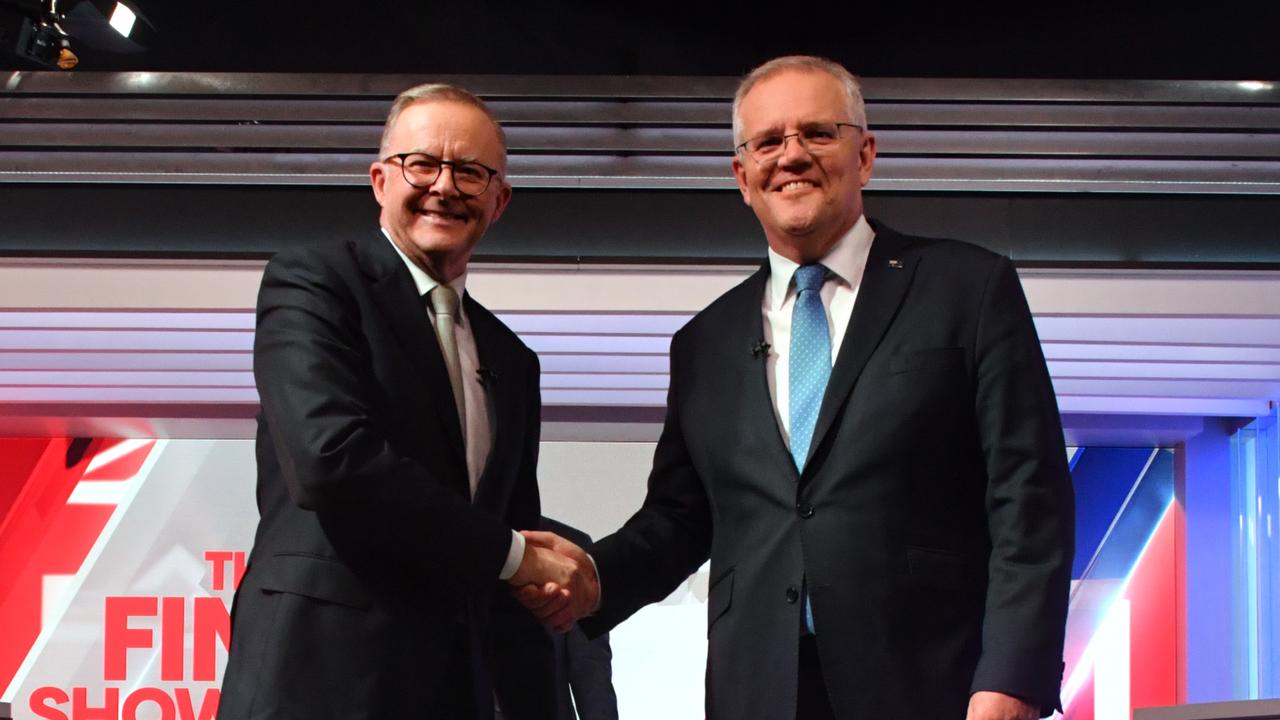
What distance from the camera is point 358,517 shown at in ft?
7.82

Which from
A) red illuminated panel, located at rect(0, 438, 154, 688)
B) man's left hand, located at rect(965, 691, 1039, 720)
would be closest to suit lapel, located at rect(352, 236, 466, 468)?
man's left hand, located at rect(965, 691, 1039, 720)

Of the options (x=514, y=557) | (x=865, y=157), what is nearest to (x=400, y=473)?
(x=514, y=557)

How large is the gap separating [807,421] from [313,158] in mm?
5055

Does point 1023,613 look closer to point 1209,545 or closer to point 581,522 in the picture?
point 581,522

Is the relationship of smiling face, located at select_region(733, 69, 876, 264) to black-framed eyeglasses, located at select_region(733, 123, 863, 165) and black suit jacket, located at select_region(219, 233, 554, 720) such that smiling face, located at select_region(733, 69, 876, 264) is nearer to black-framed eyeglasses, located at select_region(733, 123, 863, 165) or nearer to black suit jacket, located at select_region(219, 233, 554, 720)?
black-framed eyeglasses, located at select_region(733, 123, 863, 165)

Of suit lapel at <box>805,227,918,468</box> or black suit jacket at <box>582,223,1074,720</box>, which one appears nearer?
black suit jacket at <box>582,223,1074,720</box>

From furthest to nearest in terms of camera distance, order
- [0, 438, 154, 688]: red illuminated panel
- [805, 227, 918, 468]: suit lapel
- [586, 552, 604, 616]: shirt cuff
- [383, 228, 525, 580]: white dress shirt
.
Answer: [0, 438, 154, 688]: red illuminated panel
[586, 552, 604, 616]: shirt cuff
[383, 228, 525, 580]: white dress shirt
[805, 227, 918, 468]: suit lapel

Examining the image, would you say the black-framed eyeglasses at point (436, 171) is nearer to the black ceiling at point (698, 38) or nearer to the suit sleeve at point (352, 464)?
the suit sleeve at point (352, 464)

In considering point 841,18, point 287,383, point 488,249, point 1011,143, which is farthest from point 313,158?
point 287,383

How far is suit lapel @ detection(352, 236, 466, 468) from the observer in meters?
2.55

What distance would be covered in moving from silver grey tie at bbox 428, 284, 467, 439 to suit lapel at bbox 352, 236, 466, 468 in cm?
3

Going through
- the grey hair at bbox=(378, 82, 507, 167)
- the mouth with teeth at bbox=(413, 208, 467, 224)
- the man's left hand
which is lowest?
the man's left hand

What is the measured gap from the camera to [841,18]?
6.84m

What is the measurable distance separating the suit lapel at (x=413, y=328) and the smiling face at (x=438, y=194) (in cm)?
7
